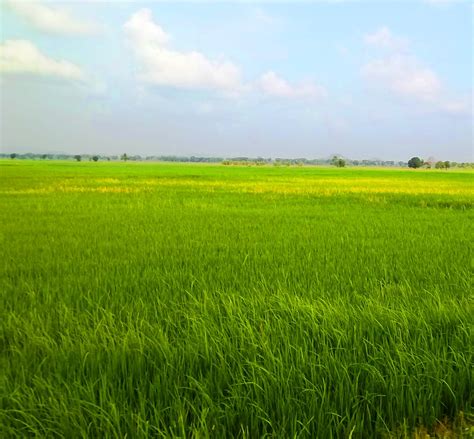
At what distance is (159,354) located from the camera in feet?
8.16

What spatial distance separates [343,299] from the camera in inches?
142

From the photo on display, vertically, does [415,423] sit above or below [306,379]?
below

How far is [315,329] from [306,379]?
683 millimetres

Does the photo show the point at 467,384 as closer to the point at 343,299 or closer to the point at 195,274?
the point at 343,299

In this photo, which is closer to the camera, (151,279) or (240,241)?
(151,279)

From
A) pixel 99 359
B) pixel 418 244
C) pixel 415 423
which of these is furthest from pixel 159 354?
pixel 418 244

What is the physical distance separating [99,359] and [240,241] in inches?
178

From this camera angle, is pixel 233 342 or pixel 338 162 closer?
pixel 233 342

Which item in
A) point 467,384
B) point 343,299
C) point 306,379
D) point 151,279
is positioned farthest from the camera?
point 151,279

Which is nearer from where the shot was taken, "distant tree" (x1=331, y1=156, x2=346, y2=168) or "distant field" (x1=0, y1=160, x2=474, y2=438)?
"distant field" (x1=0, y1=160, x2=474, y2=438)

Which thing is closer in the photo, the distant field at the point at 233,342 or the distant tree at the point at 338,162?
the distant field at the point at 233,342

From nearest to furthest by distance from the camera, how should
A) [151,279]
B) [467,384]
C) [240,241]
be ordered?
[467,384]
[151,279]
[240,241]

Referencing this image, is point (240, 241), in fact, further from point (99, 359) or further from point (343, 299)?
point (99, 359)

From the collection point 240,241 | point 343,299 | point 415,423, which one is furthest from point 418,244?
point 415,423
